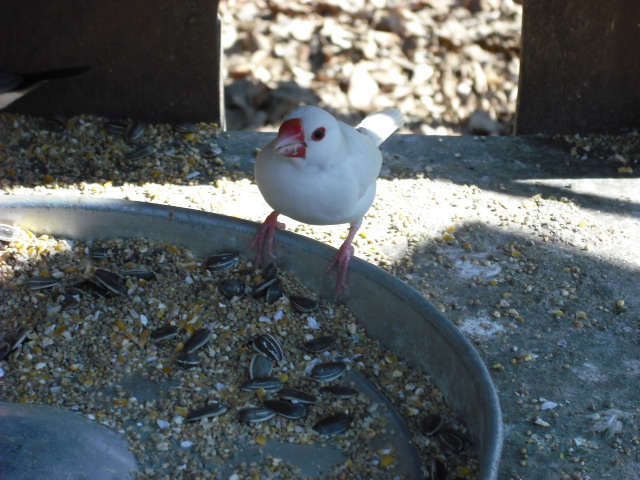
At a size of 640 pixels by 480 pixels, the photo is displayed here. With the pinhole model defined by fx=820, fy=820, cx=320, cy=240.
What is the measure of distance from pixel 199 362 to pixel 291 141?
28.9 inches

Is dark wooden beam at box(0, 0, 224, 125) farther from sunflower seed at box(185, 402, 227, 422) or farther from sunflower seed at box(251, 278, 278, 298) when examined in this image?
sunflower seed at box(185, 402, 227, 422)

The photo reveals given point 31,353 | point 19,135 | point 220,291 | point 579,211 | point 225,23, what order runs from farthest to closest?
point 225,23 < point 19,135 < point 579,211 < point 220,291 < point 31,353

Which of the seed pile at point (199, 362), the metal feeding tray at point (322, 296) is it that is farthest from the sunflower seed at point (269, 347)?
the metal feeding tray at point (322, 296)

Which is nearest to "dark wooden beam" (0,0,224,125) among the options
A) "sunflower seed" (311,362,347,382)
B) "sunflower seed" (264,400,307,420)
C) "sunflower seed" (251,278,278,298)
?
"sunflower seed" (251,278,278,298)

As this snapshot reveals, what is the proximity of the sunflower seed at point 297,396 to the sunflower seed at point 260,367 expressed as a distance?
0.28 ft

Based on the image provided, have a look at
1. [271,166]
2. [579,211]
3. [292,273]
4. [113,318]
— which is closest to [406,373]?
[292,273]

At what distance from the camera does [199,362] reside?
2.52m

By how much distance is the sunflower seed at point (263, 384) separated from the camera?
2438 mm

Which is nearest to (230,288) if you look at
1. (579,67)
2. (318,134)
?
(318,134)

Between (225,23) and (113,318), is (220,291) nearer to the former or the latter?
(113,318)

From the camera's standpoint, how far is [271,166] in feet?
8.23

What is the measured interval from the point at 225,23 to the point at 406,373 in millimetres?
4282

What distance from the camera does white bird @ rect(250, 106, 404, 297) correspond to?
96.3 inches

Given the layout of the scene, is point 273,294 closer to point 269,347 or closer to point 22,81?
point 269,347
